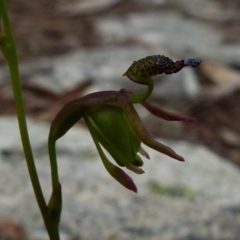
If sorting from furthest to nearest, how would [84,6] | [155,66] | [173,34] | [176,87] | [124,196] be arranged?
[84,6] < [173,34] < [176,87] < [124,196] < [155,66]

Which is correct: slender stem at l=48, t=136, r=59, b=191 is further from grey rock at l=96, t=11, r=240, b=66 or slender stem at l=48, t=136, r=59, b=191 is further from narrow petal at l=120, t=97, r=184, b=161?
grey rock at l=96, t=11, r=240, b=66

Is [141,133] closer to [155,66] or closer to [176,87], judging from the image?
[155,66]

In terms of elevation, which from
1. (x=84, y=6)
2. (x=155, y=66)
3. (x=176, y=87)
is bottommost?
(x=84, y=6)

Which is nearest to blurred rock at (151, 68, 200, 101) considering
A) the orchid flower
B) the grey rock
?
the grey rock

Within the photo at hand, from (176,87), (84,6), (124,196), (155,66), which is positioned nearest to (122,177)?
(155,66)

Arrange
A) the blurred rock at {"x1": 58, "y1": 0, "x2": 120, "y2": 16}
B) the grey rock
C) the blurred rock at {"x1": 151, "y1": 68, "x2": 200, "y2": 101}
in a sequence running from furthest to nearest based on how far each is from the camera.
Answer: the blurred rock at {"x1": 58, "y1": 0, "x2": 120, "y2": 16} → the grey rock → the blurred rock at {"x1": 151, "y1": 68, "x2": 200, "y2": 101}

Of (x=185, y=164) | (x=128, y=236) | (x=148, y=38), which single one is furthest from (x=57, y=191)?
(x=148, y=38)

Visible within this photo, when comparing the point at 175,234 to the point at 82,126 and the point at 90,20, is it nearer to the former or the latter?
the point at 82,126
